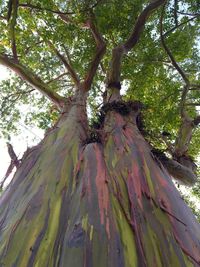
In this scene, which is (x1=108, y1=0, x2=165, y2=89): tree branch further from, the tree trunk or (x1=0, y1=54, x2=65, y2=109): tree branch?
the tree trunk

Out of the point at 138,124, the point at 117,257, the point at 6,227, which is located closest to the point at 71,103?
the point at 138,124

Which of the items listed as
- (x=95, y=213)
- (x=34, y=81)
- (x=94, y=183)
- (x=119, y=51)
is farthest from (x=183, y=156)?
(x=95, y=213)

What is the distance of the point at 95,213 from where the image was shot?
2.08 metres

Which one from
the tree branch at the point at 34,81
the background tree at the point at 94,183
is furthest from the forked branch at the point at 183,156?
the tree branch at the point at 34,81

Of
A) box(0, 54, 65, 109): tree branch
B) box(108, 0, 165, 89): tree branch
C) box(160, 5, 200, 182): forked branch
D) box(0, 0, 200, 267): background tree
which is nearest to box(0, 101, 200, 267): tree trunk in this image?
box(0, 0, 200, 267): background tree

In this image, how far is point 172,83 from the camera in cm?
910

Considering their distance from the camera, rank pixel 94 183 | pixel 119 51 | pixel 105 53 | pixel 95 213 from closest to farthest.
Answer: pixel 95 213
pixel 94 183
pixel 119 51
pixel 105 53

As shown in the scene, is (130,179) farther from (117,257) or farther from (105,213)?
(117,257)

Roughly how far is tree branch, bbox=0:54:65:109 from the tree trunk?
2.61m

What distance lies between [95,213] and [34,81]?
4.51 meters

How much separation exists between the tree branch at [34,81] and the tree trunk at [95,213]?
8.57 ft

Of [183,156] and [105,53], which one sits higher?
[105,53]

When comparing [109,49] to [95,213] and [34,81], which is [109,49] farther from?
[95,213]

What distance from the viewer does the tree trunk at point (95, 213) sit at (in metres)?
1.81
